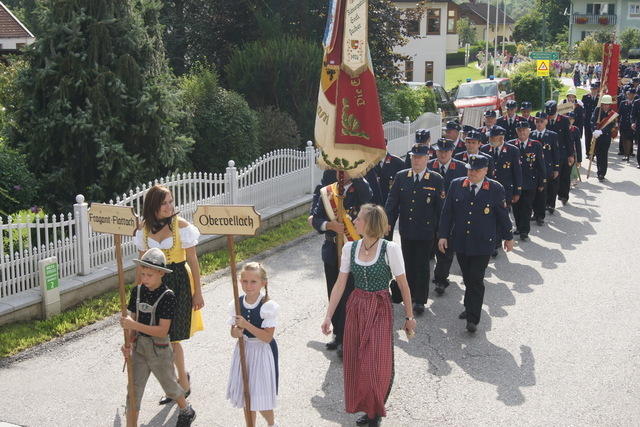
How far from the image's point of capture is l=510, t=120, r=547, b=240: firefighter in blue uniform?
12.1 meters

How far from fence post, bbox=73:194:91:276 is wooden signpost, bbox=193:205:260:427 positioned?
151 inches

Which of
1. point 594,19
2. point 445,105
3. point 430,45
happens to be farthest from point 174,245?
point 594,19

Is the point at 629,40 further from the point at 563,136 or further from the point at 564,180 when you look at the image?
the point at 564,180

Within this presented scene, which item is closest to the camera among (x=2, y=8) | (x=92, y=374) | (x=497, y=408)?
(x=497, y=408)

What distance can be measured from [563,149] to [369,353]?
33.2ft

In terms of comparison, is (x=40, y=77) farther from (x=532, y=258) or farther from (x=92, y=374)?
(x=532, y=258)

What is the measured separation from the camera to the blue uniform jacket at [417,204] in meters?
8.43

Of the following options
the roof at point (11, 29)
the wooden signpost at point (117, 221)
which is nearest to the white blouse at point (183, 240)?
the wooden signpost at point (117, 221)

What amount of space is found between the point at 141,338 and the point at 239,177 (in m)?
6.45

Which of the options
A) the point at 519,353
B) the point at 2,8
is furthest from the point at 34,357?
the point at 2,8

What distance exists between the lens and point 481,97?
2786 cm

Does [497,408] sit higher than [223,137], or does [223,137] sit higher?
[223,137]

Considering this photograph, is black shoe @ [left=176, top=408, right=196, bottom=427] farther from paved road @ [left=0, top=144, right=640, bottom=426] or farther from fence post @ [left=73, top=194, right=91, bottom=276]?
fence post @ [left=73, top=194, right=91, bottom=276]

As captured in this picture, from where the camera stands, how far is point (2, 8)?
106ft
